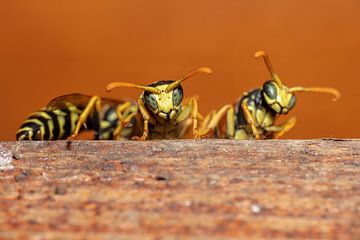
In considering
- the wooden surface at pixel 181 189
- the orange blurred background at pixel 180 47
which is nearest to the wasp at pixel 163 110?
the wooden surface at pixel 181 189

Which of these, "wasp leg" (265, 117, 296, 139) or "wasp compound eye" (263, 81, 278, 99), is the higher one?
"wasp compound eye" (263, 81, 278, 99)

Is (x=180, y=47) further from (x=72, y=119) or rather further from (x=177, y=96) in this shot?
(x=177, y=96)

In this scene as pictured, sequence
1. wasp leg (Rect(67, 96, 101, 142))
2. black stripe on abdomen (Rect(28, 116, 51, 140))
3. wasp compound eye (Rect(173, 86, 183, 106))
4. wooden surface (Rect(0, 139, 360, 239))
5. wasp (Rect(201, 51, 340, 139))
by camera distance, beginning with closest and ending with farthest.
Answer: wooden surface (Rect(0, 139, 360, 239)) → wasp leg (Rect(67, 96, 101, 142)) → wasp compound eye (Rect(173, 86, 183, 106)) → black stripe on abdomen (Rect(28, 116, 51, 140)) → wasp (Rect(201, 51, 340, 139))

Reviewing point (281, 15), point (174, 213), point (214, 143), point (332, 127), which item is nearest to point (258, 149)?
point (214, 143)

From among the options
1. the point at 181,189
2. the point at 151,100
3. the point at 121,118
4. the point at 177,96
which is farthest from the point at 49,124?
the point at 181,189

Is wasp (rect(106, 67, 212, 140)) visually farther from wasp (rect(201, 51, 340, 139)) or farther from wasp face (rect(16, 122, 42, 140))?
wasp face (rect(16, 122, 42, 140))

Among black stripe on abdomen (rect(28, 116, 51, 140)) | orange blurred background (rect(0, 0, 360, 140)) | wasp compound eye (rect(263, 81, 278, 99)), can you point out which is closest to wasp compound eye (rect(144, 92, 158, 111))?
black stripe on abdomen (rect(28, 116, 51, 140))

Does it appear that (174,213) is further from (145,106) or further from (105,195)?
(145,106)
